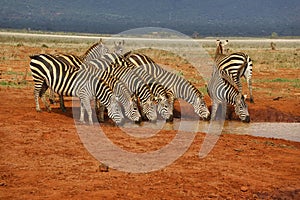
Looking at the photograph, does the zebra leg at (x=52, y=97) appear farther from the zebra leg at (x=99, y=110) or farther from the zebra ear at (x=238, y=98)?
the zebra ear at (x=238, y=98)

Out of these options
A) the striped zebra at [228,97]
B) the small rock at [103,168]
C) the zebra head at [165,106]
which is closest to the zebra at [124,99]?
the zebra head at [165,106]

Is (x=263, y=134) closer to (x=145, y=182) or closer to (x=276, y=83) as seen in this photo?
(x=145, y=182)

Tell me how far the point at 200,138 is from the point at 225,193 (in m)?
3.78

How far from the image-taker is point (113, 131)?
473 inches

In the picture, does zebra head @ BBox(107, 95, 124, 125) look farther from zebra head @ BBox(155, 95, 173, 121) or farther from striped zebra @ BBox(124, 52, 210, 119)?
striped zebra @ BBox(124, 52, 210, 119)

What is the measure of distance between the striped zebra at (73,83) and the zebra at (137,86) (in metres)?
0.88

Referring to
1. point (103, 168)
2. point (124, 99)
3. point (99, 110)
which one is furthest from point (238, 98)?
point (103, 168)

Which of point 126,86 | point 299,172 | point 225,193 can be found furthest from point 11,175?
point 126,86

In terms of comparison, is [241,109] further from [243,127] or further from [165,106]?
[165,106]

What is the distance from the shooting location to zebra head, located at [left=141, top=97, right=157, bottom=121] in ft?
46.6

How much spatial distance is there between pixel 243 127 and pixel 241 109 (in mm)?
661

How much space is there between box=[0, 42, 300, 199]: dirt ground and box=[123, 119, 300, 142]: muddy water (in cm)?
91

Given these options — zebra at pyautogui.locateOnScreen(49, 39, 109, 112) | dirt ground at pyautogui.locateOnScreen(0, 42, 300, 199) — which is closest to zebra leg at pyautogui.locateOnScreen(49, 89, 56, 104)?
zebra at pyautogui.locateOnScreen(49, 39, 109, 112)

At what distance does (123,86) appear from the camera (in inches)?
549
